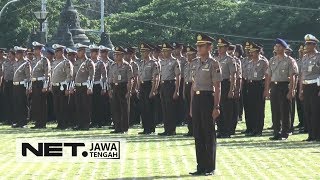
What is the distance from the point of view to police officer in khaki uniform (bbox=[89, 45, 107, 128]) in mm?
25203

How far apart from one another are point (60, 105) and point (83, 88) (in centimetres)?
105

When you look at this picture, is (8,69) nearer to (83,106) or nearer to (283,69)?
(83,106)

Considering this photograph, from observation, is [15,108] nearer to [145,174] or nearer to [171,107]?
[171,107]

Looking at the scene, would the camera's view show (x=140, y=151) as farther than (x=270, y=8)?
No

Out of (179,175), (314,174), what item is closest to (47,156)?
(179,175)

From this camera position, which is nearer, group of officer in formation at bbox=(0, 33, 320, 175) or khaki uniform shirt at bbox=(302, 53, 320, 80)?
khaki uniform shirt at bbox=(302, 53, 320, 80)

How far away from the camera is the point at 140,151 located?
18.2m

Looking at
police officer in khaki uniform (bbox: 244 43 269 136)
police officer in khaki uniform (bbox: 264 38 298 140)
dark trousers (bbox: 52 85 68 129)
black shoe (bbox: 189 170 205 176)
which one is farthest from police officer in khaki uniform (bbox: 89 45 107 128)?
black shoe (bbox: 189 170 205 176)

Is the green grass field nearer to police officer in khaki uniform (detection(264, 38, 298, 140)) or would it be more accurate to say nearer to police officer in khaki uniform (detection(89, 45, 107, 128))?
police officer in khaki uniform (detection(264, 38, 298, 140))

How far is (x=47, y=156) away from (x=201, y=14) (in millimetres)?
52895

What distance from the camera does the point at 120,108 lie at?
23.5 meters

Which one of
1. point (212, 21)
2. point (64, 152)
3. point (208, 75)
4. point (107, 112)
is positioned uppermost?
point (212, 21)

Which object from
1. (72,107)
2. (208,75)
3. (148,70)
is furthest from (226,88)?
(208,75)

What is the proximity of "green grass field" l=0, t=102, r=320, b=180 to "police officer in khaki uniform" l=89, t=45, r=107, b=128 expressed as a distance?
174 inches
